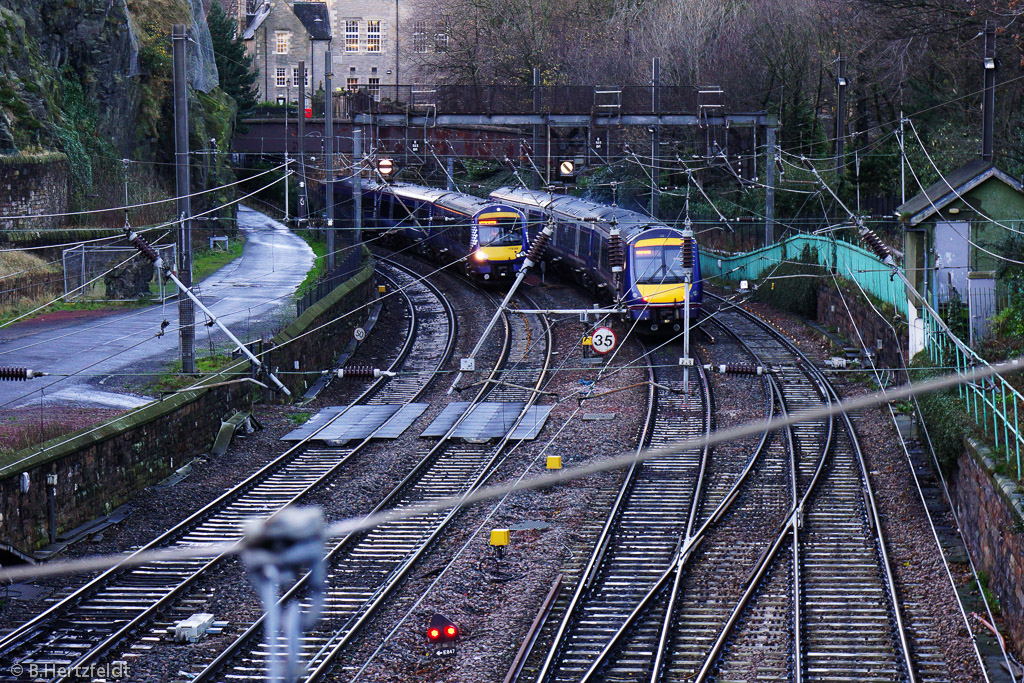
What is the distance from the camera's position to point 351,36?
3255 inches

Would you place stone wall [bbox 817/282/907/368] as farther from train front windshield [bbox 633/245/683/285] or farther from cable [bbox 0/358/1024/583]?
cable [bbox 0/358/1024/583]

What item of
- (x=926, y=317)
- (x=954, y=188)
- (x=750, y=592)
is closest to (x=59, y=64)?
(x=954, y=188)

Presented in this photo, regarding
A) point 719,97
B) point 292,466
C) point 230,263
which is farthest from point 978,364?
point 719,97

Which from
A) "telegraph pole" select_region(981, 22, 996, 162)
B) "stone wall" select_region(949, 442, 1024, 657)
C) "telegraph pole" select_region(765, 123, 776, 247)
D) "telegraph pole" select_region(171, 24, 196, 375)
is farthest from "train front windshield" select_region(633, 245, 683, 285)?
"stone wall" select_region(949, 442, 1024, 657)

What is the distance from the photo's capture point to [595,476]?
1895cm

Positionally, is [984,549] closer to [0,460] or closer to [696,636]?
[696,636]

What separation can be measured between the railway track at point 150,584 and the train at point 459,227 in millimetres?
11357

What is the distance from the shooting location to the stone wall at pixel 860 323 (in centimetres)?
2487

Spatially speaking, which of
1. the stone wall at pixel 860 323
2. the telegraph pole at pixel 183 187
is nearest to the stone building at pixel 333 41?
the stone wall at pixel 860 323

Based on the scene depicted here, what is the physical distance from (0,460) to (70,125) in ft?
69.7

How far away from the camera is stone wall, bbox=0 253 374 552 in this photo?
14.7 meters

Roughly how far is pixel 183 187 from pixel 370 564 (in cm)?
862

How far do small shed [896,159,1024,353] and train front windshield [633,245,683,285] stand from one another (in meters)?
5.40

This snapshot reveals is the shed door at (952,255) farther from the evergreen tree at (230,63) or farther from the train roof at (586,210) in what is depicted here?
the evergreen tree at (230,63)
